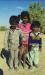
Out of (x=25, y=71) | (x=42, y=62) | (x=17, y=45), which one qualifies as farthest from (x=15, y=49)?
(x=42, y=62)

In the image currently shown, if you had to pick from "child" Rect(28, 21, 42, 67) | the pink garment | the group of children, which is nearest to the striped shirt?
the group of children

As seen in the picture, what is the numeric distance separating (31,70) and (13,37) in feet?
3.16

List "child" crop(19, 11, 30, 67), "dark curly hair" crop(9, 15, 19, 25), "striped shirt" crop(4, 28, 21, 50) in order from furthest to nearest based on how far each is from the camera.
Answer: "child" crop(19, 11, 30, 67) → "striped shirt" crop(4, 28, 21, 50) → "dark curly hair" crop(9, 15, 19, 25)

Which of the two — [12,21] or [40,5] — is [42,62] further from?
[40,5]

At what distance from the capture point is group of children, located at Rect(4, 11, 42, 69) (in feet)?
23.0

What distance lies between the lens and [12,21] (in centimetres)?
689

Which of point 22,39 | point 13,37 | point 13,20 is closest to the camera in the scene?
point 13,20

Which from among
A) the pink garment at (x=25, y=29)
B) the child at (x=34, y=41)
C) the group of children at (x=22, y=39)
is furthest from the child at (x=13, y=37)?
the child at (x=34, y=41)

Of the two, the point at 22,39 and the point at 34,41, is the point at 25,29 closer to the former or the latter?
the point at 22,39

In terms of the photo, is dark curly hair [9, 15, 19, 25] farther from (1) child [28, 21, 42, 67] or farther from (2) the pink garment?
(1) child [28, 21, 42, 67]

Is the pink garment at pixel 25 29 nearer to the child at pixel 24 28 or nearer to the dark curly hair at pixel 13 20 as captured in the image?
the child at pixel 24 28

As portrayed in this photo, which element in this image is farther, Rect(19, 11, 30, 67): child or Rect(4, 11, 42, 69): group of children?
Rect(19, 11, 30, 67): child

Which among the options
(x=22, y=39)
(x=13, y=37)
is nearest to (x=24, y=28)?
(x=22, y=39)

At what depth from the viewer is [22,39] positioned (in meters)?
7.15
